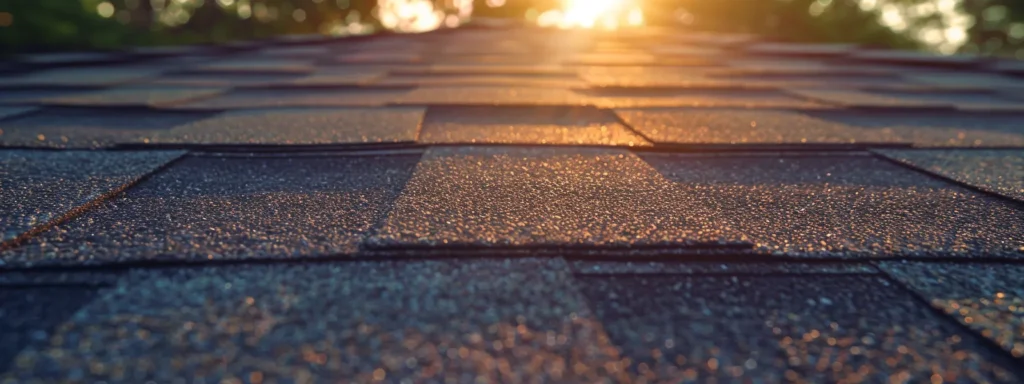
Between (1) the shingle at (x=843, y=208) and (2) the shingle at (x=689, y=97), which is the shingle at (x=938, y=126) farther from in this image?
(1) the shingle at (x=843, y=208)

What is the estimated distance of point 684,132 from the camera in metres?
1.75

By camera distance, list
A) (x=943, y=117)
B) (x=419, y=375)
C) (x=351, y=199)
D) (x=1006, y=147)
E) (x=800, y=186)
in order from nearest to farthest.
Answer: (x=419, y=375)
(x=351, y=199)
(x=800, y=186)
(x=1006, y=147)
(x=943, y=117)

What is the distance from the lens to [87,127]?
5.89 ft

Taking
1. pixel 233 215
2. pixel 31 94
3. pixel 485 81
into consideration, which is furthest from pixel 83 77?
pixel 233 215

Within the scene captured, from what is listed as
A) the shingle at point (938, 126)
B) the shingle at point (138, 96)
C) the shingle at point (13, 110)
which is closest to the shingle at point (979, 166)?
the shingle at point (938, 126)

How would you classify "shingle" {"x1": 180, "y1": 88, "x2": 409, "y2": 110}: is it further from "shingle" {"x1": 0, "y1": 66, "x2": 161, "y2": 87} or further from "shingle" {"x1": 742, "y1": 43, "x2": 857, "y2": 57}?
"shingle" {"x1": 742, "y1": 43, "x2": 857, "y2": 57}

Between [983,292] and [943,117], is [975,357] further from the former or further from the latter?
[943,117]

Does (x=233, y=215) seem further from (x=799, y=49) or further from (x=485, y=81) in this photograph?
(x=799, y=49)

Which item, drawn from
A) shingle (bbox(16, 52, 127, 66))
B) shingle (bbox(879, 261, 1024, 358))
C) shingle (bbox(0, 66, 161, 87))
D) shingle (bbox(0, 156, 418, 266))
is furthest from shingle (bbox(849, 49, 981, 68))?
shingle (bbox(16, 52, 127, 66))

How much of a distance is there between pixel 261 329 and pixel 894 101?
2.70 metres

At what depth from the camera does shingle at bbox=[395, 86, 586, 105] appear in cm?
216

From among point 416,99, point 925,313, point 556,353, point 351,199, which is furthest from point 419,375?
point 416,99

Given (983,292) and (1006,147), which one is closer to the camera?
(983,292)

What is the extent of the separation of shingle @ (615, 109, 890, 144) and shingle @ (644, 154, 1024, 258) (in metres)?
0.13
